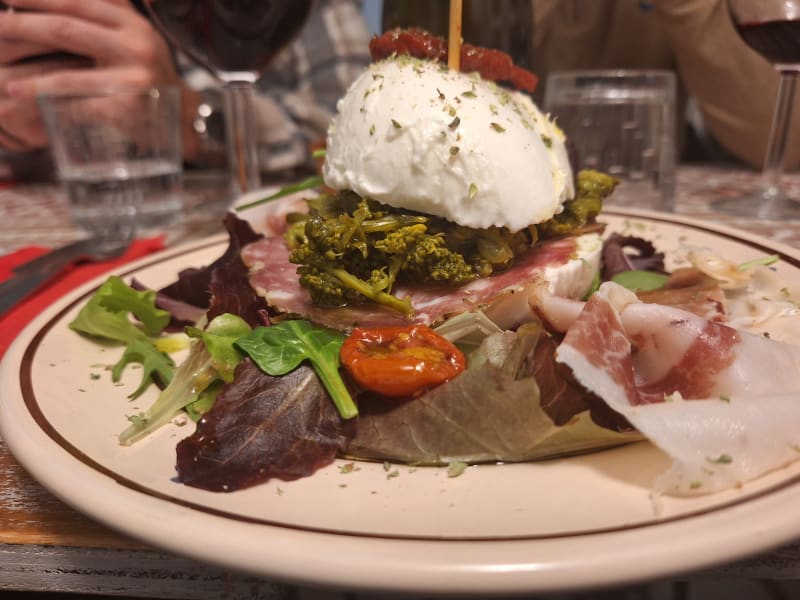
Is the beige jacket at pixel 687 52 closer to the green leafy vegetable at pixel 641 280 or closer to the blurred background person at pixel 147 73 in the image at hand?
the blurred background person at pixel 147 73

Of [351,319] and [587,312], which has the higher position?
[587,312]

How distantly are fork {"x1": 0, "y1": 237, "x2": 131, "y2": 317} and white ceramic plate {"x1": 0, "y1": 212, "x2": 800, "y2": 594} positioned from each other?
2.95ft

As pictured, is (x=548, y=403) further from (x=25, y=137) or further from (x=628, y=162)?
(x=25, y=137)

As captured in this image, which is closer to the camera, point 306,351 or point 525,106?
point 306,351

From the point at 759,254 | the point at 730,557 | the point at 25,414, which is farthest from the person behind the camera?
the point at 759,254

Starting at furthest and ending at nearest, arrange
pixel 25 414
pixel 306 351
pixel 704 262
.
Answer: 1. pixel 704 262
2. pixel 306 351
3. pixel 25 414

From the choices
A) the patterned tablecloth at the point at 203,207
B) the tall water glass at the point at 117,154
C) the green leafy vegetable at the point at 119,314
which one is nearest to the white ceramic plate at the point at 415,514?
the green leafy vegetable at the point at 119,314

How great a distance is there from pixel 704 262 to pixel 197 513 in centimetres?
153

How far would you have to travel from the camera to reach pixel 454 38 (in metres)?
1.80

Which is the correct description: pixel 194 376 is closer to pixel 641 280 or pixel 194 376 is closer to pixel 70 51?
pixel 641 280

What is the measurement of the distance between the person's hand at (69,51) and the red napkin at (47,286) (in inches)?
51.3

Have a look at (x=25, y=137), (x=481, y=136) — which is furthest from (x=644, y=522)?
(x=25, y=137)

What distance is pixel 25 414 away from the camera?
4.26 feet

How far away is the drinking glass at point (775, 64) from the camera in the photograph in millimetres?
2918
